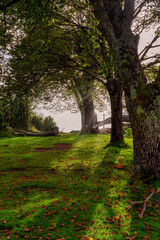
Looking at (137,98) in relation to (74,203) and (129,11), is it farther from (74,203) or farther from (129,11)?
(129,11)

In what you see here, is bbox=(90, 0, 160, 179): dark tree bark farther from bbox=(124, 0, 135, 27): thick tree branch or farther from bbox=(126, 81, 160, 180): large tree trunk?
bbox=(124, 0, 135, 27): thick tree branch

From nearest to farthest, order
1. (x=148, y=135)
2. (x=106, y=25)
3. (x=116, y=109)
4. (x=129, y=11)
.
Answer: (x=148, y=135)
(x=106, y=25)
(x=129, y=11)
(x=116, y=109)

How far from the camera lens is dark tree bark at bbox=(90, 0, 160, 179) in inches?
336

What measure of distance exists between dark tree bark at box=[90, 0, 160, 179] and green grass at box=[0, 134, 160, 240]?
1090 mm

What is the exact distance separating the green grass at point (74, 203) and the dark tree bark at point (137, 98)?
1.09 meters

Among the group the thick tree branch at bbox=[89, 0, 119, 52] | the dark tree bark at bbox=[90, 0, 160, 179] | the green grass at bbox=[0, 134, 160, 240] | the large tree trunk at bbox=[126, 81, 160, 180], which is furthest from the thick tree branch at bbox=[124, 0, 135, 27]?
the green grass at bbox=[0, 134, 160, 240]

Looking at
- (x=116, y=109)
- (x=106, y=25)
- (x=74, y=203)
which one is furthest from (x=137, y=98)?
(x=116, y=109)

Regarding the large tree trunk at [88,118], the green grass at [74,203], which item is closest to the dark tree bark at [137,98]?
the green grass at [74,203]

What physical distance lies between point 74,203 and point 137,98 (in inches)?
209

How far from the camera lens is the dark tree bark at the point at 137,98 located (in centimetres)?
855

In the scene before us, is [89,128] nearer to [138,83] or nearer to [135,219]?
[138,83]

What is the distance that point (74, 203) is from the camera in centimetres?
699

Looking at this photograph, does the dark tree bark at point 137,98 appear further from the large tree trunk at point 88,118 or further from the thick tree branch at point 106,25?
the large tree trunk at point 88,118

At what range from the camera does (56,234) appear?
5086 millimetres
